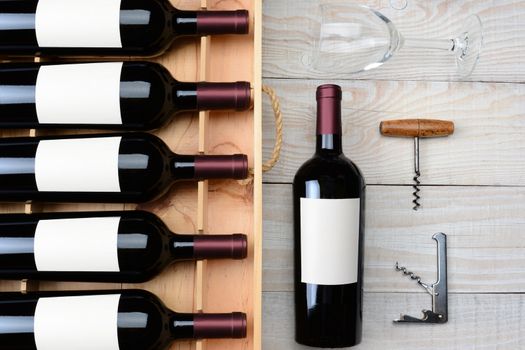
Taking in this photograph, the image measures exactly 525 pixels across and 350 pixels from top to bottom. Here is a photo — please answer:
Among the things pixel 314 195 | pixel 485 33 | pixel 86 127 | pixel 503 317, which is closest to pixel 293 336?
pixel 314 195

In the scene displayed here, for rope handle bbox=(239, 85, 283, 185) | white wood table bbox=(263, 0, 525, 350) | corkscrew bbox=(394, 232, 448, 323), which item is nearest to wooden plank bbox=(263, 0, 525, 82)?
Result: white wood table bbox=(263, 0, 525, 350)

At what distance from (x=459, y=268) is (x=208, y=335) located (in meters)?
0.47

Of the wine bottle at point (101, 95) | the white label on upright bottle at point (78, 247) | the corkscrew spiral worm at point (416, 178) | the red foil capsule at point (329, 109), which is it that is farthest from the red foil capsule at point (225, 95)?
the corkscrew spiral worm at point (416, 178)

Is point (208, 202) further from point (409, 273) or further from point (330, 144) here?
point (409, 273)

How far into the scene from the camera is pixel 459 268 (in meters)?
0.99

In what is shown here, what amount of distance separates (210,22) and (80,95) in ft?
0.75

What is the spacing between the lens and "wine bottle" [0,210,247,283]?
810mm

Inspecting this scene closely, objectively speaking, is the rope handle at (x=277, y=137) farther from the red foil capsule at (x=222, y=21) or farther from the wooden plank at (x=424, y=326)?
the wooden plank at (x=424, y=326)

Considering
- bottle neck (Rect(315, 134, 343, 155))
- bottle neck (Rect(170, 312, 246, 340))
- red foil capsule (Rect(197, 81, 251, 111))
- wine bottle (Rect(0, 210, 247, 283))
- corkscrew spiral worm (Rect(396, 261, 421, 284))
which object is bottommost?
bottle neck (Rect(170, 312, 246, 340))

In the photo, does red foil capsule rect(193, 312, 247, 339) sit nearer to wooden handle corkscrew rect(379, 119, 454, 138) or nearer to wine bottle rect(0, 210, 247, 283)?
wine bottle rect(0, 210, 247, 283)

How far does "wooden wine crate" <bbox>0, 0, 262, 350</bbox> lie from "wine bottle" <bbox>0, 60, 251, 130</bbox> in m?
0.05

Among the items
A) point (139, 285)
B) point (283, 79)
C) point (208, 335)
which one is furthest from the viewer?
point (283, 79)

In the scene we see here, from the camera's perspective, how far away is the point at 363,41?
37.2 inches

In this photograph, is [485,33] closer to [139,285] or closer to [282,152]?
[282,152]
